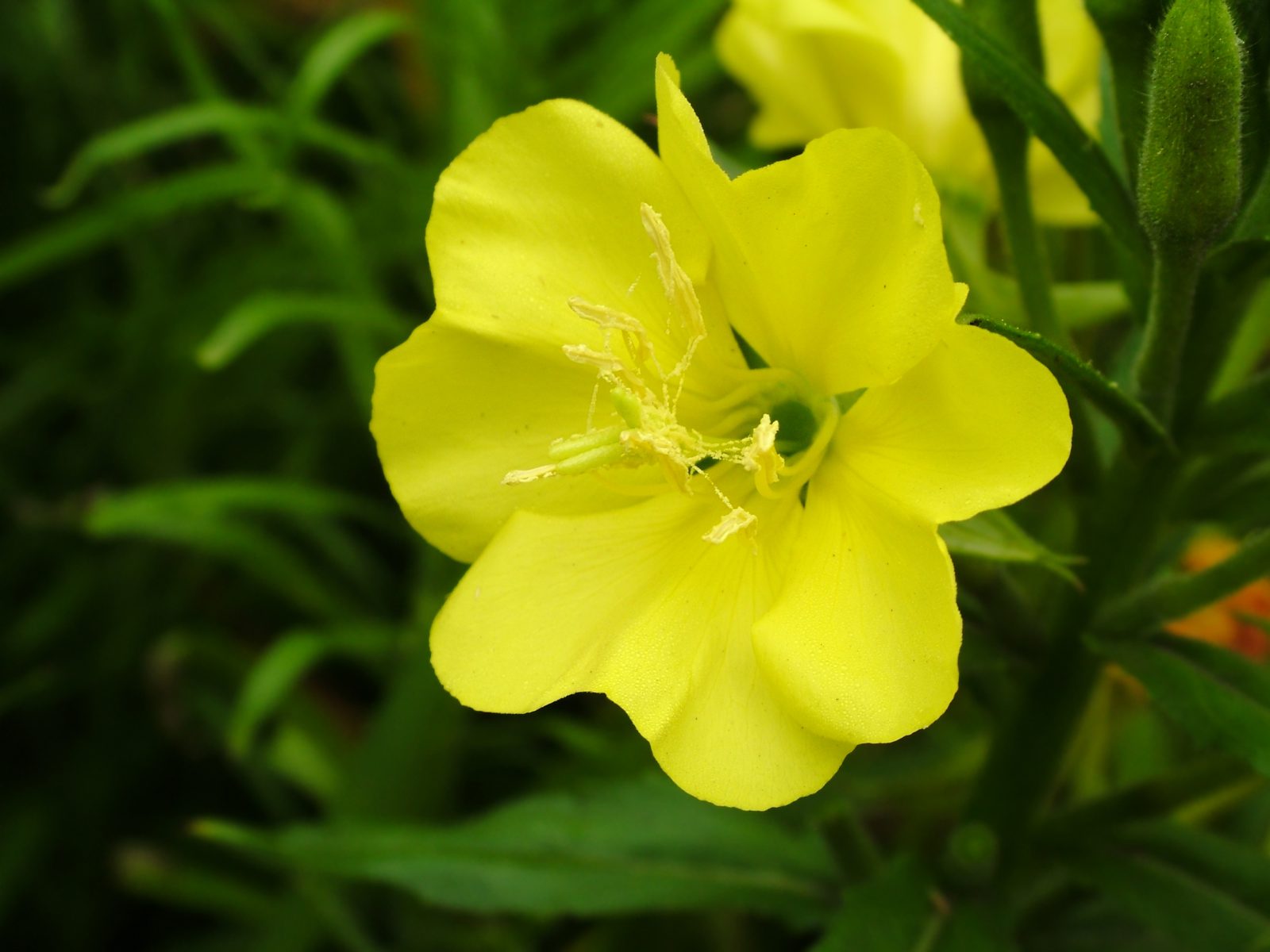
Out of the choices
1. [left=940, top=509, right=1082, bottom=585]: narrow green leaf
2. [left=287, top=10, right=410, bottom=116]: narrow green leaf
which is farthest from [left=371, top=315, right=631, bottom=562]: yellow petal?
[left=287, top=10, right=410, bottom=116]: narrow green leaf

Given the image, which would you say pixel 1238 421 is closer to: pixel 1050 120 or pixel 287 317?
pixel 1050 120

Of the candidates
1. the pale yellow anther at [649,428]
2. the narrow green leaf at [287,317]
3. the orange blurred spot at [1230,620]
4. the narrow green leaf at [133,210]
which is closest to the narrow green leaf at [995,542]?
the pale yellow anther at [649,428]

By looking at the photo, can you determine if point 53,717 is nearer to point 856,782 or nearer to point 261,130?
point 261,130

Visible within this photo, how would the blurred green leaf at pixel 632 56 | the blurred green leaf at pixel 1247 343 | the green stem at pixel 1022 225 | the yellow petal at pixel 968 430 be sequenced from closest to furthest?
the yellow petal at pixel 968 430, the green stem at pixel 1022 225, the blurred green leaf at pixel 1247 343, the blurred green leaf at pixel 632 56

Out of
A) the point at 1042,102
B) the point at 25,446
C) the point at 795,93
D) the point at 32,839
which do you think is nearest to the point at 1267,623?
the point at 1042,102

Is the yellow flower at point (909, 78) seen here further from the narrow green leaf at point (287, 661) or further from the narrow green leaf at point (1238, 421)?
the narrow green leaf at point (287, 661)

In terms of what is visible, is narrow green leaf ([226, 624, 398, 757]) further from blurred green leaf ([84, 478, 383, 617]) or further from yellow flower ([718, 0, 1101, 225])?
yellow flower ([718, 0, 1101, 225])
